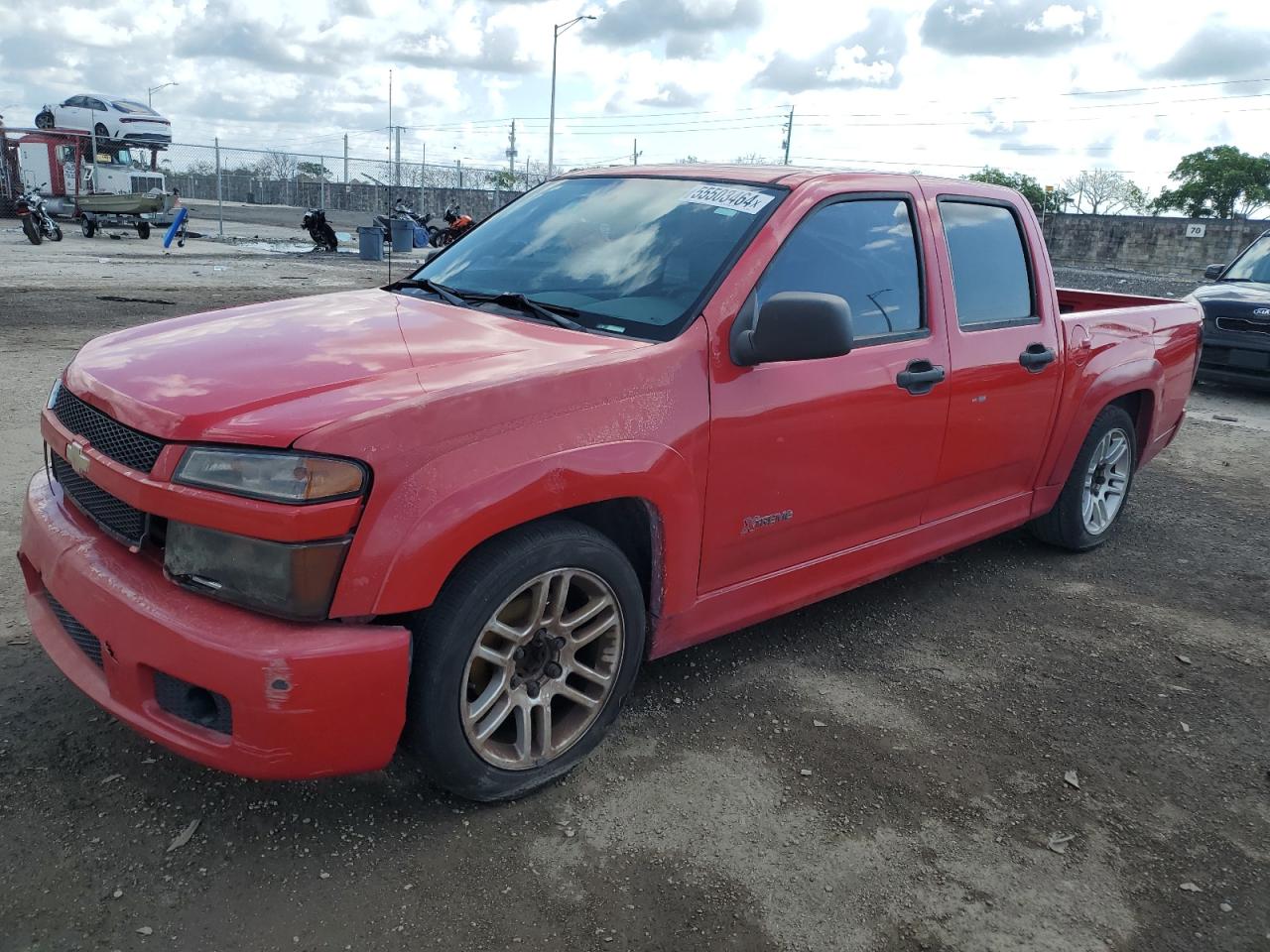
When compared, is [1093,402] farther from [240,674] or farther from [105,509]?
[105,509]

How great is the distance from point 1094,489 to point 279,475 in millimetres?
4375

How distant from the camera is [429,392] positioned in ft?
8.09

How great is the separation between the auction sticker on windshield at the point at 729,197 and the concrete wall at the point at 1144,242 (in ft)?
125

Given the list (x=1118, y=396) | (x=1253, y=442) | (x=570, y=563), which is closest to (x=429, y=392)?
(x=570, y=563)

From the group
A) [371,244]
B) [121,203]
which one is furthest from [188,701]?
[121,203]

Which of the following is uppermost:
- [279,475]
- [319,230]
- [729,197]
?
[729,197]

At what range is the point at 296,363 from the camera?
2666 mm

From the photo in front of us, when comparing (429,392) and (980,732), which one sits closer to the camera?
(429,392)

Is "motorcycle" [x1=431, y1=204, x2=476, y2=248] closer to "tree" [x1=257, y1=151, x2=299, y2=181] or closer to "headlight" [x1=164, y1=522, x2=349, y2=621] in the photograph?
"tree" [x1=257, y1=151, x2=299, y2=181]

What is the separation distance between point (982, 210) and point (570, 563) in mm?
2741

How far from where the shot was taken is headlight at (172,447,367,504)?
225cm

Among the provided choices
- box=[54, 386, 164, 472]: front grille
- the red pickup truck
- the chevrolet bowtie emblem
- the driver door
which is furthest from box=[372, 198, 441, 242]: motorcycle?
the chevrolet bowtie emblem

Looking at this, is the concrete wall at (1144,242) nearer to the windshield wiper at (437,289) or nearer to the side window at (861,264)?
the side window at (861,264)

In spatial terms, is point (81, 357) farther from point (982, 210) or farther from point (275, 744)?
point (982, 210)
